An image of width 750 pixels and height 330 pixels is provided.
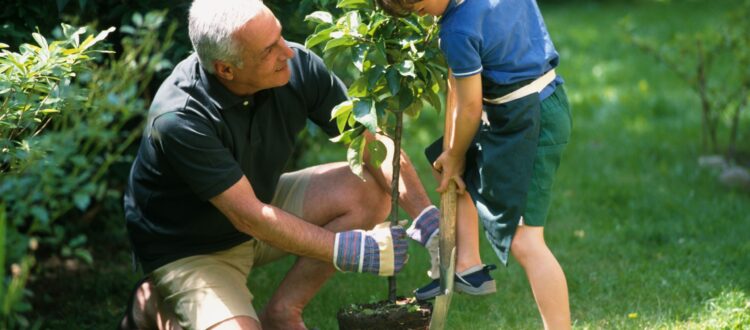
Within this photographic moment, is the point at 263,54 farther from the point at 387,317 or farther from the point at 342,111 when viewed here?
the point at 387,317

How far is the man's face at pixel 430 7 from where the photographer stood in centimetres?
266

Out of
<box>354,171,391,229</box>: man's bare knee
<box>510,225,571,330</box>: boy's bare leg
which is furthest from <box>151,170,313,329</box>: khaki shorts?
<box>510,225,571,330</box>: boy's bare leg

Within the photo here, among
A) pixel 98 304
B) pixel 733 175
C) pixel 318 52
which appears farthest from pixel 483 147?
pixel 733 175

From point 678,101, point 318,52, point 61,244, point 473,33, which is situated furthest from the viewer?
point 678,101

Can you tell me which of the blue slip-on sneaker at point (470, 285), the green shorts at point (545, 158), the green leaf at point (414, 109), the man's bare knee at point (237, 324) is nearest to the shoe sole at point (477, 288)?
the blue slip-on sneaker at point (470, 285)

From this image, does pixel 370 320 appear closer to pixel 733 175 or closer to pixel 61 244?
pixel 61 244

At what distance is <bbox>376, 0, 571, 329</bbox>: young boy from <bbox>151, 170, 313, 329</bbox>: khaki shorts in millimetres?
641

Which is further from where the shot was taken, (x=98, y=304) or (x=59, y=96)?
(x=98, y=304)

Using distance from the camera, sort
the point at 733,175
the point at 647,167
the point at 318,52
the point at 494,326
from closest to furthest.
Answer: the point at 494,326 < the point at 318,52 < the point at 733,175 < the point at 647,167

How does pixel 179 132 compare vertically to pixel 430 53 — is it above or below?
below

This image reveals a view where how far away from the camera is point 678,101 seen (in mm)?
6727

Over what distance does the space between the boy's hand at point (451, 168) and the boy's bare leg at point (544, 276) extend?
0.24 meters

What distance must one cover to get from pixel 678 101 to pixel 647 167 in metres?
1.49

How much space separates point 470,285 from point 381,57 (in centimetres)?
76
